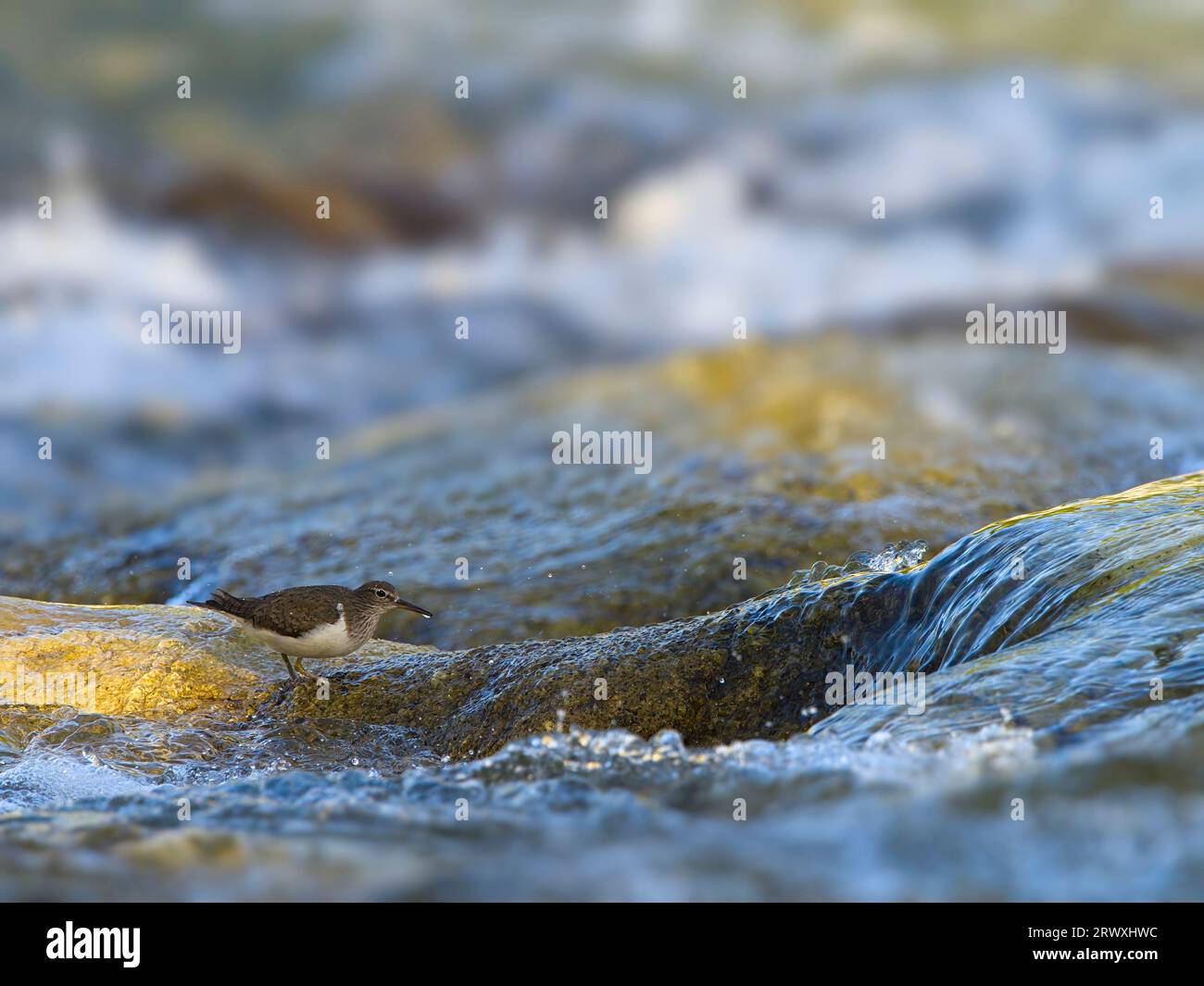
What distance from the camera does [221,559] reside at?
11.2 m

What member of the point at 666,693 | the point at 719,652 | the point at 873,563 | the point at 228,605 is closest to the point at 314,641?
the point at 228,605

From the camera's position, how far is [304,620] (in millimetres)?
6910

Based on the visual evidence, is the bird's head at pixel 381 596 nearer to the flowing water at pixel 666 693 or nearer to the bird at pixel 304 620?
the bird at pixel 304 620

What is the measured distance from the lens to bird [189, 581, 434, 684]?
6926 millimetres

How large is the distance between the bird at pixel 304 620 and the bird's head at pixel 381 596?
149 mm

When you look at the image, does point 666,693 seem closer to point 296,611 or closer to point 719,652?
point 719,652

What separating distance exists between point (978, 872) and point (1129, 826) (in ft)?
1.46

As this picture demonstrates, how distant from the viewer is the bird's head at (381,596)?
7727 millimetres

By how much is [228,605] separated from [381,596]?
95 cm

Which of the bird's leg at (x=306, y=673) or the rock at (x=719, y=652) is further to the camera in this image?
the bird's leg at (x=306, y=673)

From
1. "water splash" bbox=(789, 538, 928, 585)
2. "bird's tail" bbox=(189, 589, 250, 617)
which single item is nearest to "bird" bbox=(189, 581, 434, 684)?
"bird's tail" bbox=(189, 589, 250, 617)

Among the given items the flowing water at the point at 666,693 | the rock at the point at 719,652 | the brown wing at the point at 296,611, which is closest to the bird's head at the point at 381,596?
the flowing water at the point at 666,693
